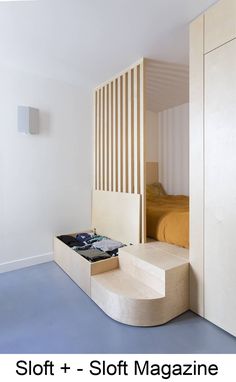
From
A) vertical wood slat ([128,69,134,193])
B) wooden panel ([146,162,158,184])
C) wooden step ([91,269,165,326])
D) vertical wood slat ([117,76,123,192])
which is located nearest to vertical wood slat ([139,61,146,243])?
vertical wood slat ([128,69,134,193])

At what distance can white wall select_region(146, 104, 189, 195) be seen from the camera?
4109mm

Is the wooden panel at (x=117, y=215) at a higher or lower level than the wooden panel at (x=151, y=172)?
lower

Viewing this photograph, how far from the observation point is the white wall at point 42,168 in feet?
8.59

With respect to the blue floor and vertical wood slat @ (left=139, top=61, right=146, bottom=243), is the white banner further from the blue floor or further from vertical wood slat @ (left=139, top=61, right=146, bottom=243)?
vertical wood slat @ (left=139, top=61, right=146, bottom=243)

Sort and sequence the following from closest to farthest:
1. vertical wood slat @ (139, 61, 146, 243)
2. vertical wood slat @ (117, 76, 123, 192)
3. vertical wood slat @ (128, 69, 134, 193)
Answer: vertical wood slat @ (139, 61, 146, 243)
vertical wood slat @ (128, 69, 134, 193)
vertical wood slat @ (117, 76, 123, 192)

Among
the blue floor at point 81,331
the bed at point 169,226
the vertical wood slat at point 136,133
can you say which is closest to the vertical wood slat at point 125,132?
the vertical wood slat at point 136,133

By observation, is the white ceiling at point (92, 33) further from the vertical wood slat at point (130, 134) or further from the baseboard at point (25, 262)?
the baseboard at point (25, 262)

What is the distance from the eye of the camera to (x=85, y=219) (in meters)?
3.27

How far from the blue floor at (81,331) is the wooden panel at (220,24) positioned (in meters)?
1.99

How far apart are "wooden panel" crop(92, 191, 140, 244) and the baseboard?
0.72 meters

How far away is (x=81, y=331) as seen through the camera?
1608 millimetres

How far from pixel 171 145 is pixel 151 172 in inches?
24.7

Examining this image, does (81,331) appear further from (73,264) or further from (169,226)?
(169,226)

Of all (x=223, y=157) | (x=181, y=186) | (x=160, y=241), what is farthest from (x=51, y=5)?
(x=181, y=186)
